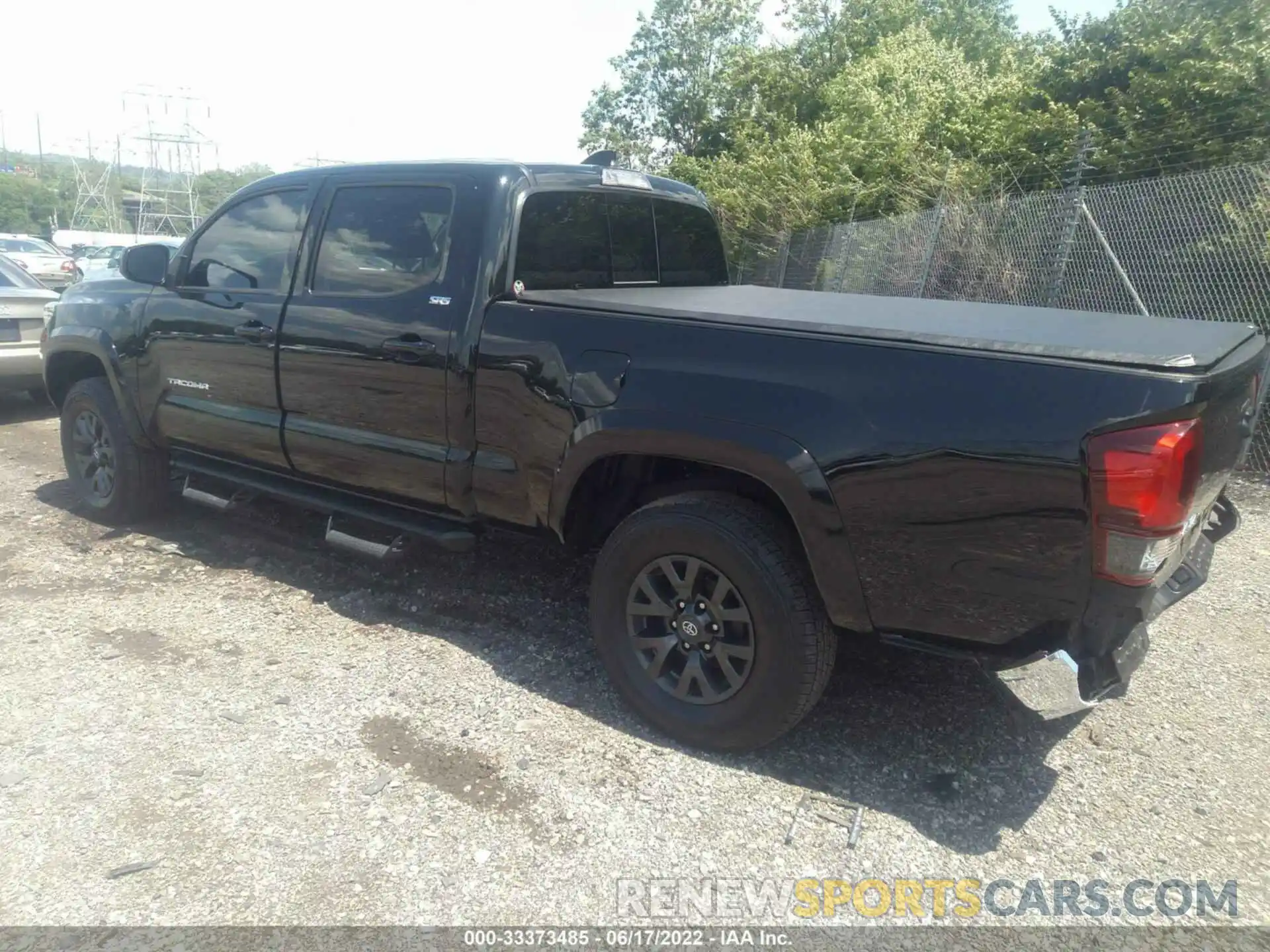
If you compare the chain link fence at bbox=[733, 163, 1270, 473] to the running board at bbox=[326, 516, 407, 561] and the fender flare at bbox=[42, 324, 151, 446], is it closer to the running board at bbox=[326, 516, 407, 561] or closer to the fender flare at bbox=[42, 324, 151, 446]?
the running board at bbox=[326, 516, 407, 561]

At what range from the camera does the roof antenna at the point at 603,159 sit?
4.20 m

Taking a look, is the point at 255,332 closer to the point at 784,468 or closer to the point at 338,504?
the point at 338,504

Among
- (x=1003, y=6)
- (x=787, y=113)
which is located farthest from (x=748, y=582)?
(x=1003, y=6)

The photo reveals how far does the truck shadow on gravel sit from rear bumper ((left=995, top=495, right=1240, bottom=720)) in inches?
13.4

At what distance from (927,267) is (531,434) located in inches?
326

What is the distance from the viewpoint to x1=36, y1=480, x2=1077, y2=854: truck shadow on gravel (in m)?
2.88

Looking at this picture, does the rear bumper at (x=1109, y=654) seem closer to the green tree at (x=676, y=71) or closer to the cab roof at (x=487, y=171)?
the cab roof at (x=487, y=171)

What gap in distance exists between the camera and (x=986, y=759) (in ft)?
10.0

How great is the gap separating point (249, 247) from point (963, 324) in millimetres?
3363

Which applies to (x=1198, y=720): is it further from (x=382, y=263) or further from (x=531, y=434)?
(x=382, y=263)

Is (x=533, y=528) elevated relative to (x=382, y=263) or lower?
lower

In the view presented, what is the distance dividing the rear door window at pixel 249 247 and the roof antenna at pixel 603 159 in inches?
53.1

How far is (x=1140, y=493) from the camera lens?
7.12ft

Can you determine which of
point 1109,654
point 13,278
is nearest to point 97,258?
point 13,278
